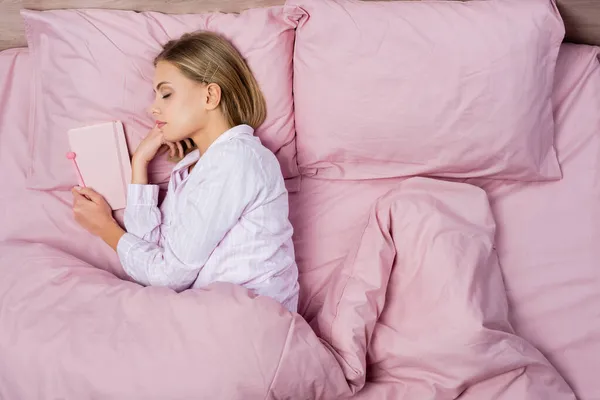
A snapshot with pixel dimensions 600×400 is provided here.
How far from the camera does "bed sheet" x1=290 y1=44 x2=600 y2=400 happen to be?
1146 millimetres

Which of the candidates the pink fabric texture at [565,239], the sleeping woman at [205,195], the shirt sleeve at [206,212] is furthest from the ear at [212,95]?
the pink fabric texture at [565,239]

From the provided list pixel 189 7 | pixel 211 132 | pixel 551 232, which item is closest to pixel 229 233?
pixel 211 132

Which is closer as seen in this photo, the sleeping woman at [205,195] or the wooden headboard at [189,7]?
the sleeping woman at [205,195]

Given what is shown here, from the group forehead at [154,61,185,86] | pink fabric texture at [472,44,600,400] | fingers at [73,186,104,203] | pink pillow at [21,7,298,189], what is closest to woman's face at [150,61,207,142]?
forehead at [154,61,185,86]

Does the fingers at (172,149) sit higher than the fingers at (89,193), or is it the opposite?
the fingers at (172,149)

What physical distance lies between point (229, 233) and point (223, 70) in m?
0.34

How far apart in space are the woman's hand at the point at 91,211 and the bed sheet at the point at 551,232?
0.41 meters

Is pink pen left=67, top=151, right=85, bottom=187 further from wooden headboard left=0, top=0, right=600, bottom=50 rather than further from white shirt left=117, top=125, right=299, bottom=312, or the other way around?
wooden headboard left=0, top=0, right=600, bottom=50

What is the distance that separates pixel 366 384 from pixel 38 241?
2.44 ft

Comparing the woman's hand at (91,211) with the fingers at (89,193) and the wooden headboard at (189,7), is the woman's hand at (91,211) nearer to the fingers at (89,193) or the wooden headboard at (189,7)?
the fingers at (89,193)

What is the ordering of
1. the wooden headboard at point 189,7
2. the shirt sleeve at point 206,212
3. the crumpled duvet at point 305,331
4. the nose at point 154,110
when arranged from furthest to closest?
the wooden headboard at point 189,7 < the nose at point 154,110 < the shirt sleeve at point 206,212 < the crumpled duvet at point 305,331

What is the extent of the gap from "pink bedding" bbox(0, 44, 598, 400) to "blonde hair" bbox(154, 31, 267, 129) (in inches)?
12.2

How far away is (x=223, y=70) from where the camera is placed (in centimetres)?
118

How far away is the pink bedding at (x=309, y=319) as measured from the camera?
94 centimetres
